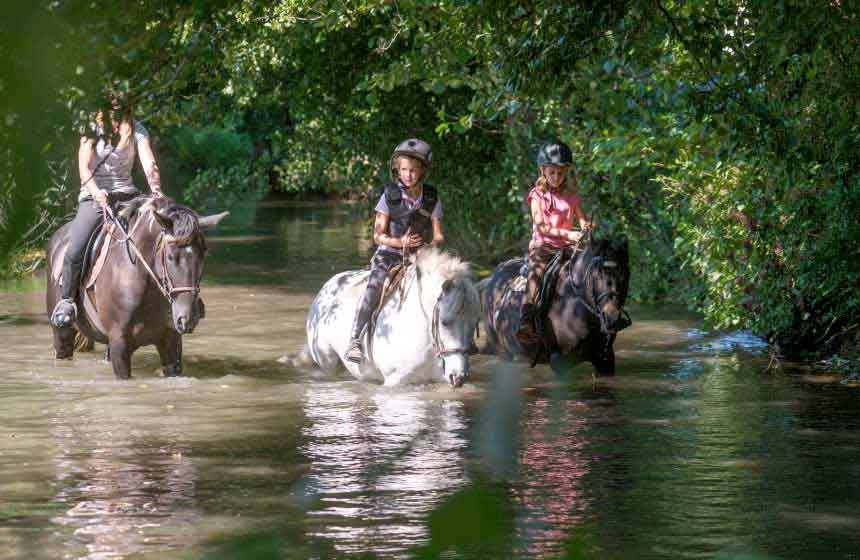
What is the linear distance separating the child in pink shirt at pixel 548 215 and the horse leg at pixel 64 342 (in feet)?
14.4

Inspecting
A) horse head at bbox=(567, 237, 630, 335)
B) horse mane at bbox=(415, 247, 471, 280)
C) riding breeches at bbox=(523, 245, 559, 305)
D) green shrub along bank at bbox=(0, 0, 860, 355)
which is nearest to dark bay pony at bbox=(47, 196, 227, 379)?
green shrub along bank at bbox=(0, 0, 860, 355)

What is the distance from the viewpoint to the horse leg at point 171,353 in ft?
40.3

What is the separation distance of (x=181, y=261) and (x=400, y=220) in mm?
1986

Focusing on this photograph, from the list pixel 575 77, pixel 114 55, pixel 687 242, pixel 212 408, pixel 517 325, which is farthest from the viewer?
pixel 575 77

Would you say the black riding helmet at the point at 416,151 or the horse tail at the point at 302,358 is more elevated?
the black riding helmet at the point at 416,151

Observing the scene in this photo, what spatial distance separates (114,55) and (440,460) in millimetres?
7114

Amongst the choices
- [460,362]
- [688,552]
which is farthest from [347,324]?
[688,552]

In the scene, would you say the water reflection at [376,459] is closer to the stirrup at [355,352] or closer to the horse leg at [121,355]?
the stirrup at [355,352]

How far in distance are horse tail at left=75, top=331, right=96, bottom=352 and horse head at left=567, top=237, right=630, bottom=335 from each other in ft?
17.0

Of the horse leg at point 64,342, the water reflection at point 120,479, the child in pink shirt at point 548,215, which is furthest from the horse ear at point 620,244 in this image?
the horse leg at point 64,342

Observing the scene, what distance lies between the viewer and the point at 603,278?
1207 centimetres

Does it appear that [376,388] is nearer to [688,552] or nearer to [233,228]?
[688,552]

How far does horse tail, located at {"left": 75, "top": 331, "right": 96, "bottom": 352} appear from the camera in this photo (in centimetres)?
1411

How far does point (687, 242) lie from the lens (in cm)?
1470
